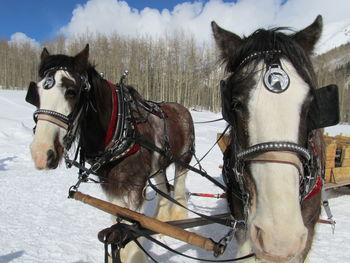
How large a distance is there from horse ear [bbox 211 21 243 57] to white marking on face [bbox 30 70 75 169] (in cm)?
129

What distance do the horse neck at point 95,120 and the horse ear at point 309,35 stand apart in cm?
177

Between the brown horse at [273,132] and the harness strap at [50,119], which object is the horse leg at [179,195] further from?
the brown horse at [273,132]

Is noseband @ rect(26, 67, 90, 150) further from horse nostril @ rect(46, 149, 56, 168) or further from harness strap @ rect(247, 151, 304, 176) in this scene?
harness strap @ rect(247, 151, 304, 176)

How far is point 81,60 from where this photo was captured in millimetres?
2428

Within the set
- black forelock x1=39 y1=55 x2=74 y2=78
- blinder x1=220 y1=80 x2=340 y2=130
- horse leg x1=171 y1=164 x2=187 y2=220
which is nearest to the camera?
blinder x1=220 y1=80 x2=340 y2=130

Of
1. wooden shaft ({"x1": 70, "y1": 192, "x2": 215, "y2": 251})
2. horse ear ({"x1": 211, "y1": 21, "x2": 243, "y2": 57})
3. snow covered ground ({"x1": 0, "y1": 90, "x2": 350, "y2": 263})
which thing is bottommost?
snow covered ground ({"x1": 0, "y1": 90, "x2": 350, "y2": 263})

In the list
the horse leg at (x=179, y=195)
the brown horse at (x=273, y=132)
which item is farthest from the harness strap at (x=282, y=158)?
the horse leg at (x=179, y=195)

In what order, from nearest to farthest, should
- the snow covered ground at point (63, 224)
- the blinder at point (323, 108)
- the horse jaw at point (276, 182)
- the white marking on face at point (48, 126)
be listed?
the horse jaw at point (276, 182), the blinder at point (323, 108), the white marking on face at point (48, 126), the snow covered ground at point (63, 224)

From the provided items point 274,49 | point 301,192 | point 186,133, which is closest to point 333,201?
point 186,133

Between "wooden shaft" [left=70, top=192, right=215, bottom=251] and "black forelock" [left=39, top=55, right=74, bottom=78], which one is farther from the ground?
"black forelock" [left=39, top=55, right=74, bottom=78]

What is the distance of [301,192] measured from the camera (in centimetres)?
141

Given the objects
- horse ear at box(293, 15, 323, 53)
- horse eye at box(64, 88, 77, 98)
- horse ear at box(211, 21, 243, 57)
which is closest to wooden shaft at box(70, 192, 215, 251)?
horse eye at box(64, 88, 77, 98)

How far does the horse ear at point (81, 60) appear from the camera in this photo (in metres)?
2.40

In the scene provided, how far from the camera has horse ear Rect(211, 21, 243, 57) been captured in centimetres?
161
